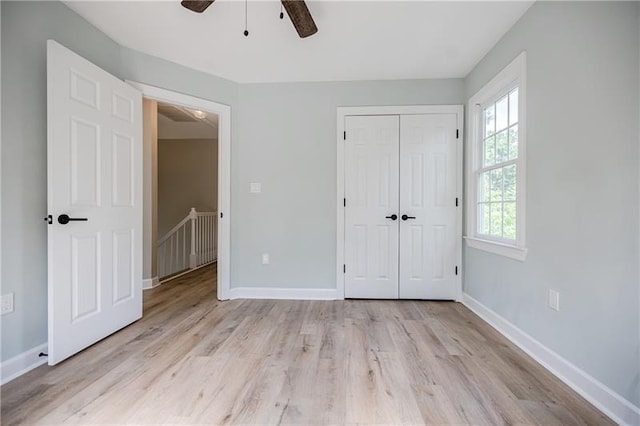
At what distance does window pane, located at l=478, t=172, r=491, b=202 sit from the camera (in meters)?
2.53

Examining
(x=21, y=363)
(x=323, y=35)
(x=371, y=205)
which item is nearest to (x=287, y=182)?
(x=371, y=205)

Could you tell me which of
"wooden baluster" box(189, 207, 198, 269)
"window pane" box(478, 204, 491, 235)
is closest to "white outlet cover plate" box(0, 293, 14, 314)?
"wooden baluster" box(189, 207, 198, 269)

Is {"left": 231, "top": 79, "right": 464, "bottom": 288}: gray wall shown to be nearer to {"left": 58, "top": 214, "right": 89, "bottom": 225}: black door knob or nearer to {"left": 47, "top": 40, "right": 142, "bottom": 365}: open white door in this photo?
{"left": 47, "top": 40, "right": 142, "bottom": 365}: open white door

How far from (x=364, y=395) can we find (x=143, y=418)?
3.43 ft

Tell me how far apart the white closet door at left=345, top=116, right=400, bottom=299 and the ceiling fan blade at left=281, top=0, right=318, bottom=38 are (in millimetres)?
1170

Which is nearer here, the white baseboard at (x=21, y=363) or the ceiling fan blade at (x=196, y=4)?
the white baseboard at (x=21, y=363)

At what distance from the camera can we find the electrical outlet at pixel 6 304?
1.56 m

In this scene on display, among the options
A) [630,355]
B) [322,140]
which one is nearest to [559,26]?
[630,355]

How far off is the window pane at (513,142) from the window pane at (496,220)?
16.4 inches

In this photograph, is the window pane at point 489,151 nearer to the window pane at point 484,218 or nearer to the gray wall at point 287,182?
the window pane at point 484,218

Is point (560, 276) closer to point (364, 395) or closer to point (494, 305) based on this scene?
point (494, 305)

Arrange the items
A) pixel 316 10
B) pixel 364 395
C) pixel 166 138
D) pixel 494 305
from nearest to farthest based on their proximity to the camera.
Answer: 1. pixel 364 395
2. pixel 316 10
3. pixel 494 305
4. pixel 166 138

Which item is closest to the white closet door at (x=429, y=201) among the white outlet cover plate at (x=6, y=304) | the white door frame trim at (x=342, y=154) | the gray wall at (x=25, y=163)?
the white door frame trim at (x=342, y=154)

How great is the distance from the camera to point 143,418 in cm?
126
